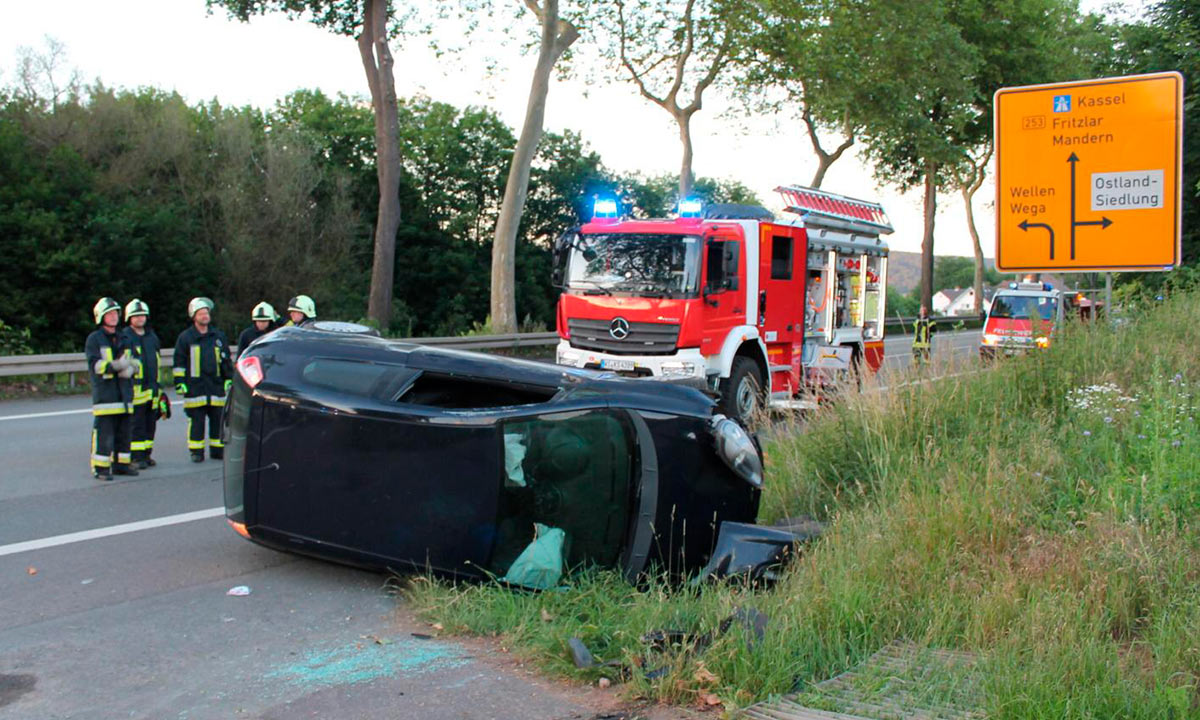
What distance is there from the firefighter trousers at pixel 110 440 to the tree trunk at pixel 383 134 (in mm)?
14753

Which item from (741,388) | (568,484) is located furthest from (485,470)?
(741,388)

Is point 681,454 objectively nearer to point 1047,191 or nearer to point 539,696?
point 539,696

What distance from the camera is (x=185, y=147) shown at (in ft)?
95.9

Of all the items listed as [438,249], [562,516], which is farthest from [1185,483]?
[438,249]

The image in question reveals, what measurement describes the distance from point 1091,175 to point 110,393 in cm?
853

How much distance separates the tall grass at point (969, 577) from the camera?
4.04m

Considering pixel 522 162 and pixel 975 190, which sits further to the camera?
pixel 975 190

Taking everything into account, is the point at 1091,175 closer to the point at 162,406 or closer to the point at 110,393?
the point at 162,406

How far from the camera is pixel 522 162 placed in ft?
83.5

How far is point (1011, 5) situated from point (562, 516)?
A: 43.1 meters

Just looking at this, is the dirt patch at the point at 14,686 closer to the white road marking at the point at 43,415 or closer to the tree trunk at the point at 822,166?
the white road marking at the point at 43,415

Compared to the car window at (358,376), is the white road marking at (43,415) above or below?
below

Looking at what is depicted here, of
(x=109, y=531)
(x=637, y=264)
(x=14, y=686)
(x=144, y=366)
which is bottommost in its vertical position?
(x=14, y=686)

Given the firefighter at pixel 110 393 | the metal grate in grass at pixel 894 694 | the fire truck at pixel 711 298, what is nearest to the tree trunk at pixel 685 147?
the fire truck at pixel 711 298
